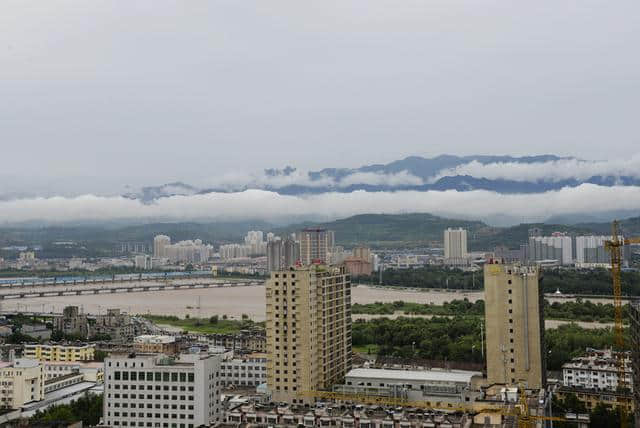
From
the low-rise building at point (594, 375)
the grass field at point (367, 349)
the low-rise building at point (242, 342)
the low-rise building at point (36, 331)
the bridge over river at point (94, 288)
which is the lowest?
the bridge over river at point (94, 288)

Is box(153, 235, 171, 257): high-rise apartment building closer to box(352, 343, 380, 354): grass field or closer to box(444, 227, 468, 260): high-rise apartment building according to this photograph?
box(444, 227, 468, 260): high-rise apartment building

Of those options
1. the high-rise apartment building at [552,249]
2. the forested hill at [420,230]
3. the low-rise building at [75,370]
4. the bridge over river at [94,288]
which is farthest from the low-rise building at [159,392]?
the forested hill at [420,230]

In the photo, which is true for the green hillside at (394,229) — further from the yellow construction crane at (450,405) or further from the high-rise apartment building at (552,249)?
the yellow construction crane at (450,405)

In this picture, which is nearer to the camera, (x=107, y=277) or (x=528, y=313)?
(x=528, y=313)

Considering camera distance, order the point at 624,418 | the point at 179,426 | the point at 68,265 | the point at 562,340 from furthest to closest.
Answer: the point at 68,265
the point at 562,340
the point at 624,418
the point at 179,426

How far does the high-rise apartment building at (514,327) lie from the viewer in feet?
23.0

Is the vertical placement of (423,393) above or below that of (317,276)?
below

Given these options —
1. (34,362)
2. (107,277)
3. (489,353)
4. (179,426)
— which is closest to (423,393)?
(489,353)

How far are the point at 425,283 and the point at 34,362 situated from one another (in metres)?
20.2

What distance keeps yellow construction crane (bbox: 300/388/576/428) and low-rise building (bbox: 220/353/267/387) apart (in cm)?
221

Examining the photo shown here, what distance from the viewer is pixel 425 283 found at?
26.7 meters

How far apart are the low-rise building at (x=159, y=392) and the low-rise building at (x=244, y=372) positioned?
308cm

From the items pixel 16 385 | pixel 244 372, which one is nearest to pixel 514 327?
pixel 244 372

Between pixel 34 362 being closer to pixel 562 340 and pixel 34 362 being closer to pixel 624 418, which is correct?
pixel 624 418
